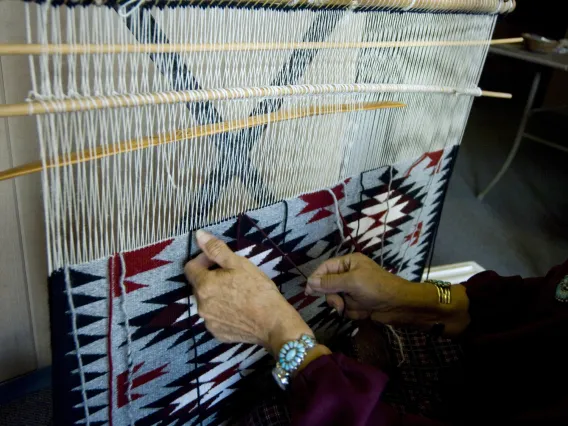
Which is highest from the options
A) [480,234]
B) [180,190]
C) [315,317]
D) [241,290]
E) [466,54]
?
[466,54]

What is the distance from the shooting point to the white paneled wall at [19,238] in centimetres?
93

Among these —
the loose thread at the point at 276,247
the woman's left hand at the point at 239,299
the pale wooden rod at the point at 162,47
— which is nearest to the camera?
the pale wooden rod at the point at 162,47

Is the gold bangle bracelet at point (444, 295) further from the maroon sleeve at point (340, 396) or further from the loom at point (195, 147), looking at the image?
the maroon sleeve at point (340, 396)

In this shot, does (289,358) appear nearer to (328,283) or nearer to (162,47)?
(328,283)

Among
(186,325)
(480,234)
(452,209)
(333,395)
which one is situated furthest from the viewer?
(452,209)

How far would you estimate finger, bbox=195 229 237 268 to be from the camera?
0.81 meters

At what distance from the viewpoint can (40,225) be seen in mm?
1144

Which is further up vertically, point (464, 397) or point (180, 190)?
point (180, 190)

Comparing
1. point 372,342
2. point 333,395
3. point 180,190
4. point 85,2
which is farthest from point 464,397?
point 85,2

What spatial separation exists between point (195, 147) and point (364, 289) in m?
0.46

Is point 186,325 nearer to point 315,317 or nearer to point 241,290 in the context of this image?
point 241,290

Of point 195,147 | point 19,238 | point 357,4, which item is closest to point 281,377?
point 195,147

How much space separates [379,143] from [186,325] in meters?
0.55

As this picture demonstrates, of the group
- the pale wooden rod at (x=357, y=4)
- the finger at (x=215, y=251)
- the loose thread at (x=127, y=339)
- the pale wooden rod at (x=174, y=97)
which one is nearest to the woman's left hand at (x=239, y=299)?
the finger at (x=215, y=251)
